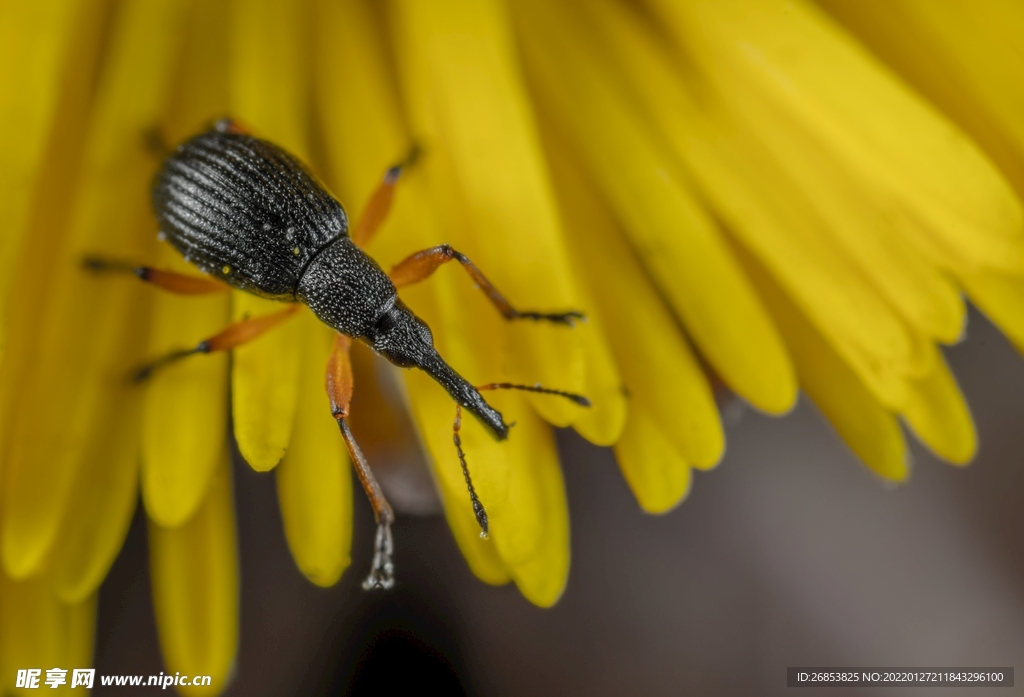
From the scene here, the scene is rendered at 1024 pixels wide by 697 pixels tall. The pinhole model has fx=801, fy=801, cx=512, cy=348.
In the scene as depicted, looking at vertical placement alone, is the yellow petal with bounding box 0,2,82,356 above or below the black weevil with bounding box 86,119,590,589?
above

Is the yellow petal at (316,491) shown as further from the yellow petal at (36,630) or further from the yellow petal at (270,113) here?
the yellow petal at (36,630)

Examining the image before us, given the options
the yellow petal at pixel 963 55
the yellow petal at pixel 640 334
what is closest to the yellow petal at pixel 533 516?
the yellow petal at pixel 640 334

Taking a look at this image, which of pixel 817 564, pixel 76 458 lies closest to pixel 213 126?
pixel 76 458

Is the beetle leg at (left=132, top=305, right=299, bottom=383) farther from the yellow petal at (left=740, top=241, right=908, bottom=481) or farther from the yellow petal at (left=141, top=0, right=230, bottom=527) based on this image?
the yellow petal at (left=740, top=241, right=908, bottom=481)

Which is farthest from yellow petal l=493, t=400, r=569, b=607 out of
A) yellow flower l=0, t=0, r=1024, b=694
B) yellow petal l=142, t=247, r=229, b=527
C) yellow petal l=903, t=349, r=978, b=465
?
yellow petal l=903, t=349, r=978, b=465

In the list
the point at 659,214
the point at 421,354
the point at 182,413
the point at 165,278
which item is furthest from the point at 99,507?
the point at 659,214

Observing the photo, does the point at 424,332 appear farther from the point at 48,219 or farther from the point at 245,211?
the point at 48,219
